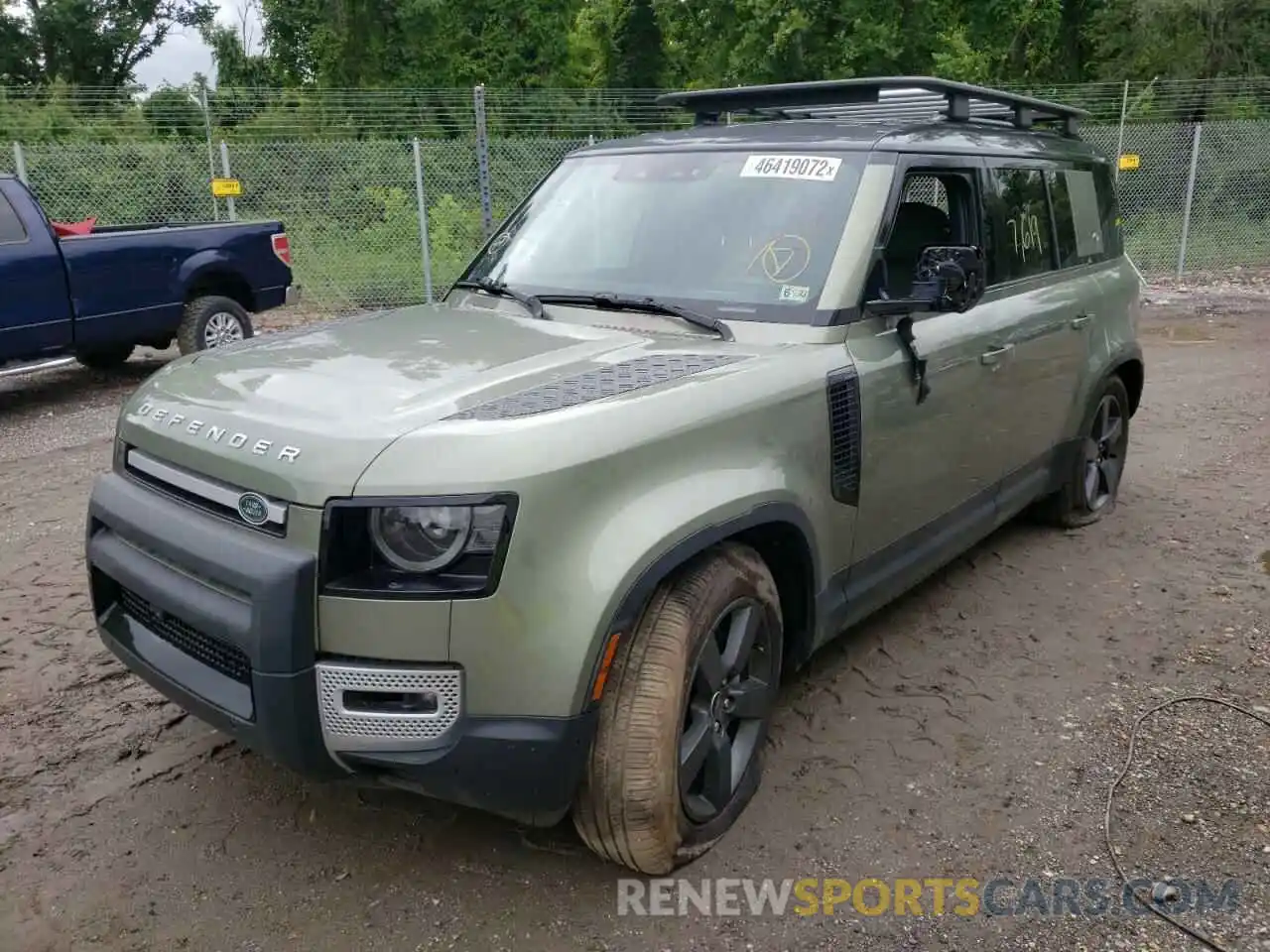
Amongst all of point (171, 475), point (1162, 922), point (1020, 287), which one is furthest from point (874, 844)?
point (1020, 287)

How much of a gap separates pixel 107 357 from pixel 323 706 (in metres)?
8.56

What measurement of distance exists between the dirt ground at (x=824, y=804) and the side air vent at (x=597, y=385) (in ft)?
4.10

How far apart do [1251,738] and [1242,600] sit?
1266mm

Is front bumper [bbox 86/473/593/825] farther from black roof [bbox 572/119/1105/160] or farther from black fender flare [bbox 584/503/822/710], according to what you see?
black roof [bbox 572/119/1105/160]

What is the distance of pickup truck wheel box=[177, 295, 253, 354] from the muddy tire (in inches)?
266

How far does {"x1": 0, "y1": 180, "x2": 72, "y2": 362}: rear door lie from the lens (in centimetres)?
801

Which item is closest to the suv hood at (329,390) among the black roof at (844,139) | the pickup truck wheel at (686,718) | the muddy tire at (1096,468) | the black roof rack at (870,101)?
the pickup truck wheel at (686,718)

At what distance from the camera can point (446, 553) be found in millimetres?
2336

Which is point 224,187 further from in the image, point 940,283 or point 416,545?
point 416,545

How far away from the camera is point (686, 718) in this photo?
2.82 metres

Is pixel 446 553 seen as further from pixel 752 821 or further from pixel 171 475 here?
pixel 752 821

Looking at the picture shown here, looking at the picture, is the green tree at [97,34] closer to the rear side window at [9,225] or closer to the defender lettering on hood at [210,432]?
the rear side window at [9,225]

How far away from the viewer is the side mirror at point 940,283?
3.26 metres

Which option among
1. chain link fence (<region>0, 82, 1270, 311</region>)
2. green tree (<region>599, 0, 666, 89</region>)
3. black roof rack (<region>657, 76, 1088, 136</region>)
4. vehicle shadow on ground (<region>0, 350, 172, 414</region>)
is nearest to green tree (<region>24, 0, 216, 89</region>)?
green tree (<region>599, 0, 666, 89</region>)
